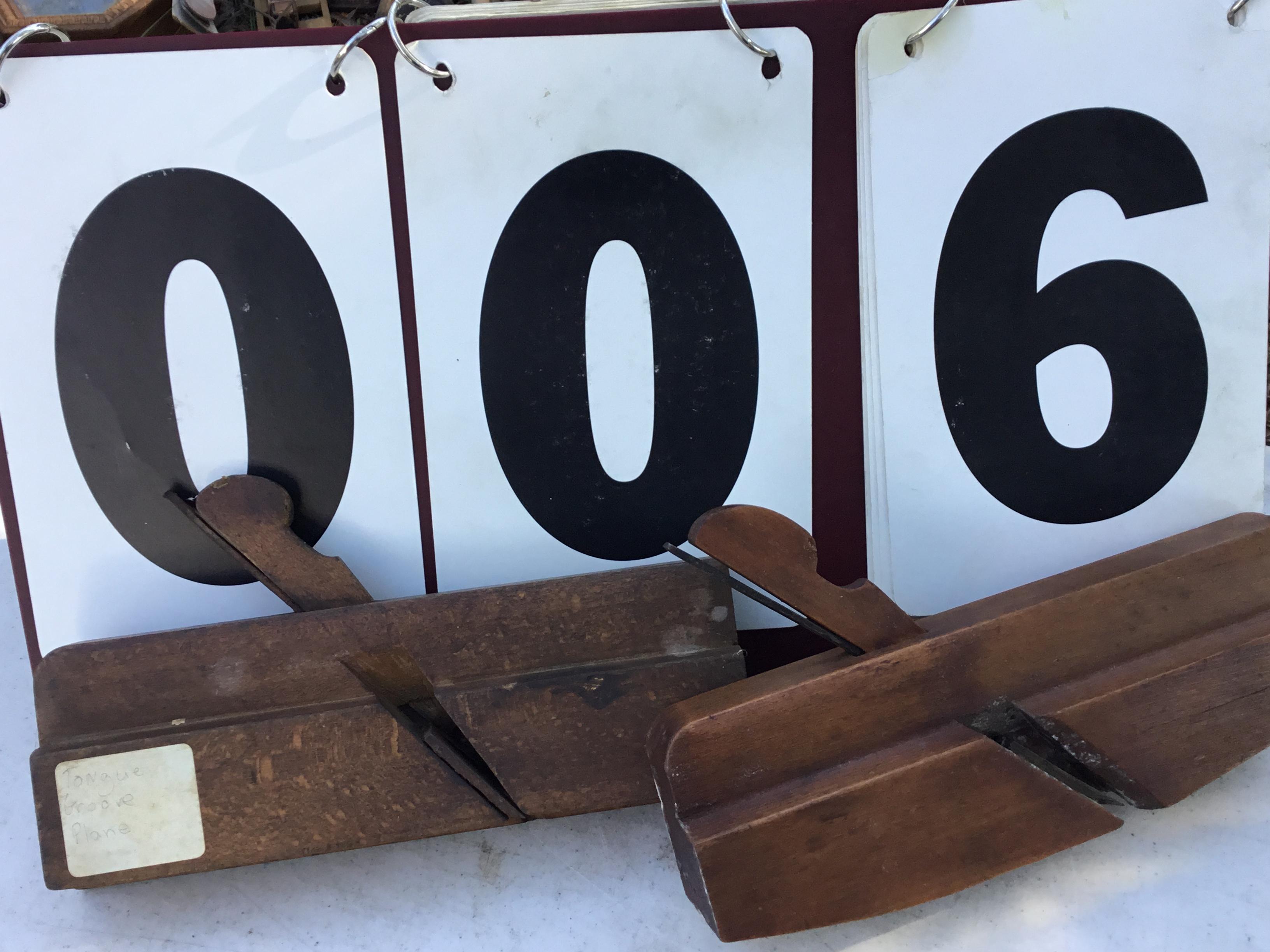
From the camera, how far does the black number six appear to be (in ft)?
2.69

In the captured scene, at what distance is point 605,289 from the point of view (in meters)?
0.82

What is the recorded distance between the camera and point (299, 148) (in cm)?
79

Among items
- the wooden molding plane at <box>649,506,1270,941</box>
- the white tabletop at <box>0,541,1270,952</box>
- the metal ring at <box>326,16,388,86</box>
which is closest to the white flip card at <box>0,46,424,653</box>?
the metal ring at <box>326,16,388,86</box>

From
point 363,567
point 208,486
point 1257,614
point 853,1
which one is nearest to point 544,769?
point 363,567

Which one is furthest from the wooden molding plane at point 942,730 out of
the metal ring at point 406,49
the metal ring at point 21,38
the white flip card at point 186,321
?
the metal ring at point 21,38

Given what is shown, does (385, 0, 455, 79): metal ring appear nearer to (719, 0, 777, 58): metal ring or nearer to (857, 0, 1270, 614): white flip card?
(719, 0, 777, 58): metal ring

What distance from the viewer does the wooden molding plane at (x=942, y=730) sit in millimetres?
641

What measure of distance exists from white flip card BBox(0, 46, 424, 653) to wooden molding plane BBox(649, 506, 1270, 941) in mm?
390

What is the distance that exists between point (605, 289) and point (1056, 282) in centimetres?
44

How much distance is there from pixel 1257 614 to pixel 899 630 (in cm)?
34

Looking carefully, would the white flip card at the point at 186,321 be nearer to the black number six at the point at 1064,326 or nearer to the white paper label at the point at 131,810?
the white paper label at the point at 131,810

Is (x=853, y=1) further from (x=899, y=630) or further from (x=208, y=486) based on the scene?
(x=208, y=486)

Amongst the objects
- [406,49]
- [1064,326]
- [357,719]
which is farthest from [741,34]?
[357,719]

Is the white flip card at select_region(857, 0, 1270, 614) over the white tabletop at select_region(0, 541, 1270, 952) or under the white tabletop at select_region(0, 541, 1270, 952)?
over
